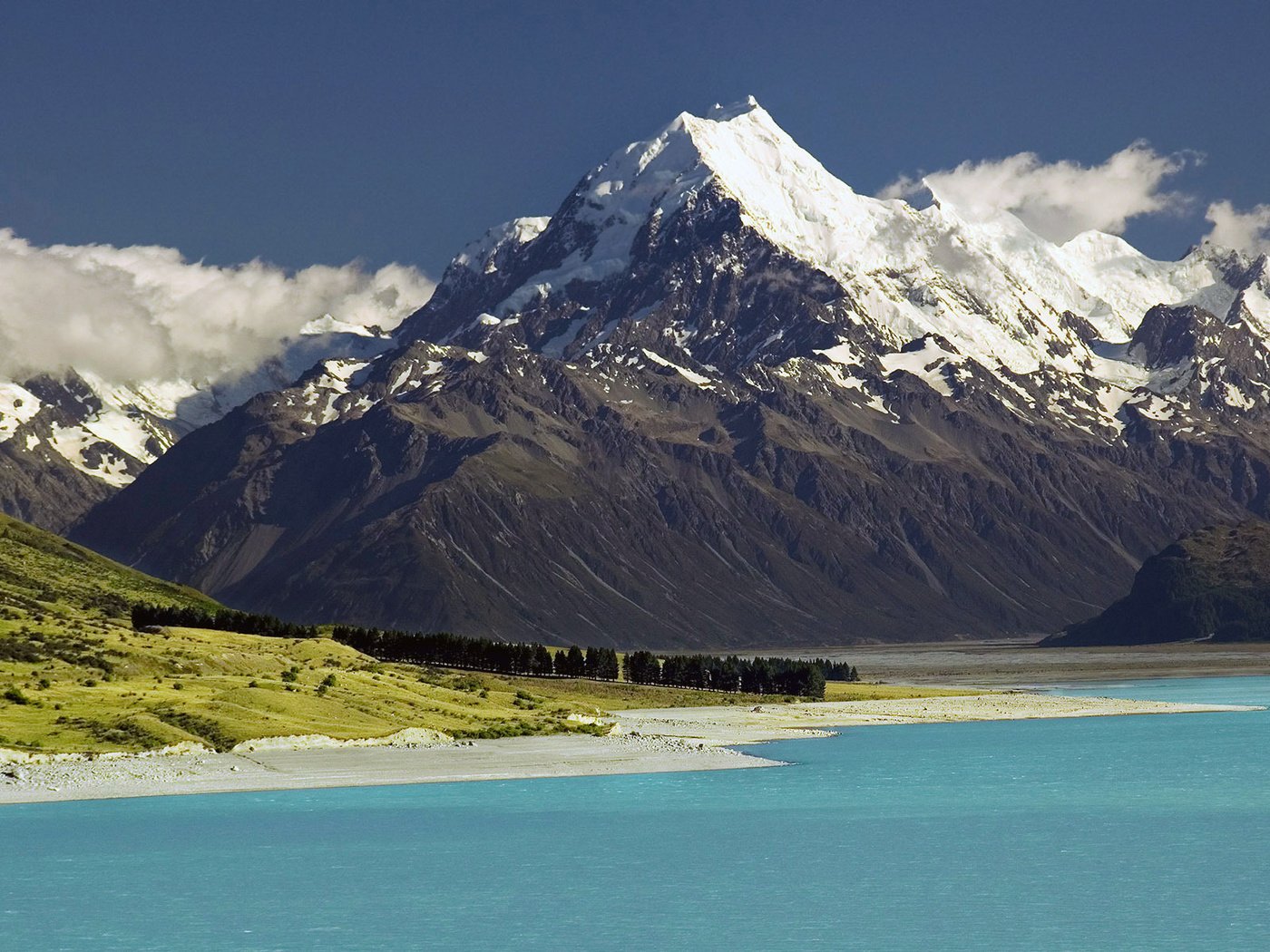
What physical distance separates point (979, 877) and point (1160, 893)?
8.34 metres

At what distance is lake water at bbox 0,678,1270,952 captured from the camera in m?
68.5

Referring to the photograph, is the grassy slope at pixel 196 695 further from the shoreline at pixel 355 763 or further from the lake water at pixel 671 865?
the lake water at pixel 671 865

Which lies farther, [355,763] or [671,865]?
[355,763]

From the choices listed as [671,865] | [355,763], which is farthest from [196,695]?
[671,865]

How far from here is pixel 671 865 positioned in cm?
8562

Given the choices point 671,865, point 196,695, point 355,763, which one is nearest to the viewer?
point 671,865

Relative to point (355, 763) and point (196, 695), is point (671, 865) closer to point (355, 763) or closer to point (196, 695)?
point (355, 763)

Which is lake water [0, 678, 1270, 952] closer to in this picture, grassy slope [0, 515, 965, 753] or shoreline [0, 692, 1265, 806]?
shoreline [0, 692, 1265, 806]

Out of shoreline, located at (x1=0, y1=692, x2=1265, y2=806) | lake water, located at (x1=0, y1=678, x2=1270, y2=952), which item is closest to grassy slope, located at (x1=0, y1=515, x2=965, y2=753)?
shoreline, located at (x1=0, y1=692, x2=1265, y2=806)

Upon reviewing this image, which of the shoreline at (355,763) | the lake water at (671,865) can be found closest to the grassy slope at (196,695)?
the shoreline at (355,763)

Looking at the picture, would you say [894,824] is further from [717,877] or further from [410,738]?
[410,738]

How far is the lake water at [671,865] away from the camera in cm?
6850

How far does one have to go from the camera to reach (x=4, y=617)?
18488 centimetres

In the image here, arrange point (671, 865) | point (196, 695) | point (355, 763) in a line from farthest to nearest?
point (196, 695) < point (355, 763) < point (671, 865)
